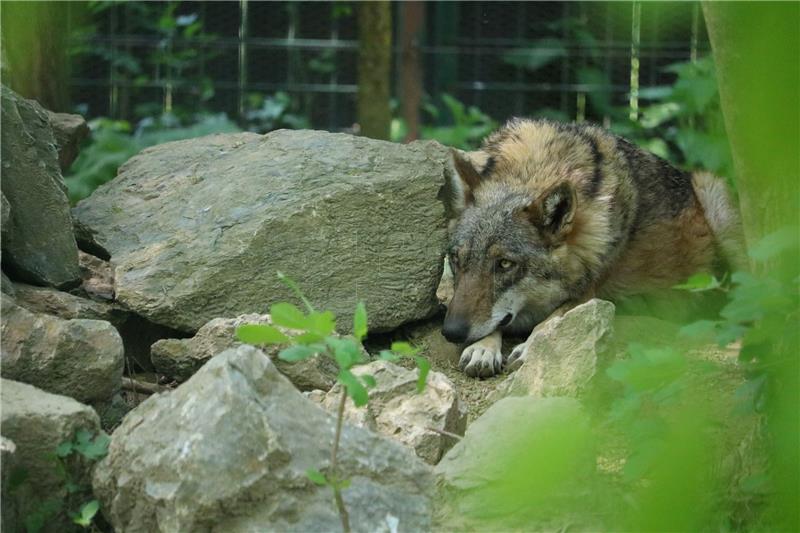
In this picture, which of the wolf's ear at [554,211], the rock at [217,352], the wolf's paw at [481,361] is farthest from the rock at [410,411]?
the wolf's ear at [554,211]

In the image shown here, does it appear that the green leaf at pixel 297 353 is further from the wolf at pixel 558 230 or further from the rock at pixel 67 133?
the rock at pixel 67 133

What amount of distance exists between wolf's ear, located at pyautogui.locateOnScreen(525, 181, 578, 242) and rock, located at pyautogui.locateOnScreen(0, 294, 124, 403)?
2.59 m

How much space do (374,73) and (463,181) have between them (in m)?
4.01

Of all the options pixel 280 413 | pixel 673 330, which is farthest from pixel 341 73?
pixel 280 413

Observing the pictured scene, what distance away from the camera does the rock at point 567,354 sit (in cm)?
410

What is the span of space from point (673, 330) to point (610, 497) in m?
2.59

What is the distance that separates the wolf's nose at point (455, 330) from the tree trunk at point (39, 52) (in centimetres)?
276

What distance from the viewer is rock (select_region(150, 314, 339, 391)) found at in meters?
4.25

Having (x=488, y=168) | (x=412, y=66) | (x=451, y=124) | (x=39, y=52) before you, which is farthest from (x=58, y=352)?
(x=451, y=124)

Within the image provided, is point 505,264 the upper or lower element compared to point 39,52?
lower

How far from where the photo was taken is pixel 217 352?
4.25 metres

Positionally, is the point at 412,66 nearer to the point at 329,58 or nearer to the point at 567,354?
the point at 329,58

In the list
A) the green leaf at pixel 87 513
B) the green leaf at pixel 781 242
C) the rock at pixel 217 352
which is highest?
the green leaf at pixel 781 242

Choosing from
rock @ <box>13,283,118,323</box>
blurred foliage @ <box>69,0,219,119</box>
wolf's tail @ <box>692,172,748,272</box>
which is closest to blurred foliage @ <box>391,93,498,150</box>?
blurred foliage @ <box>69,0,219,119</box>
